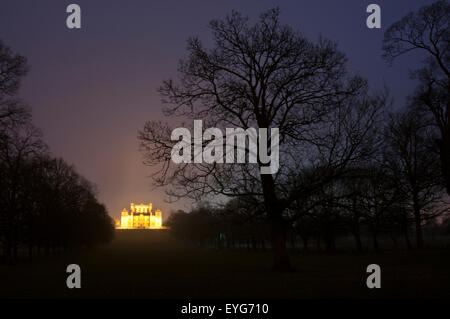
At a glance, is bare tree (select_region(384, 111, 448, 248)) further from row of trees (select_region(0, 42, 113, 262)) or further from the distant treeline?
row of trees (select_region(0, 42, 113, 262))

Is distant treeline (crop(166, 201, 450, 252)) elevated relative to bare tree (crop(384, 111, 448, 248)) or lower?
lower

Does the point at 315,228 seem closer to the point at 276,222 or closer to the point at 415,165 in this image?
the point at 415,165

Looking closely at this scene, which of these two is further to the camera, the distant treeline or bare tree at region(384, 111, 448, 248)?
bare tree at region(384, 111, 448, 248)

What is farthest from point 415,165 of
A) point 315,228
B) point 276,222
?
point 276,222

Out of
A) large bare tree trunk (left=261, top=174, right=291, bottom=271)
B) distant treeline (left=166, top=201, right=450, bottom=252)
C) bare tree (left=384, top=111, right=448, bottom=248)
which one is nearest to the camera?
large bare tree trunk (left=261, top=174, right=291, bottom=271)

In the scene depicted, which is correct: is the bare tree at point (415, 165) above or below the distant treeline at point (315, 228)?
above

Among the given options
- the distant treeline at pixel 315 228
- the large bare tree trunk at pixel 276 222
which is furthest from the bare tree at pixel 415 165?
the large bare tree trunk at pixel 276 222

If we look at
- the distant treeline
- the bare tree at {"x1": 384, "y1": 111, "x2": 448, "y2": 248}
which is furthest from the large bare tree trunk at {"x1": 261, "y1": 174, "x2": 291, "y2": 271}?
the bare tree at {"x1": 384, "y1": 111, "x2": 448, "y2": 248}

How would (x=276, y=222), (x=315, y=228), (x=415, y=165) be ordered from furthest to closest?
1. (x=315, y=228)
2. (x=415, y=165)
3. (x=276, y=222)

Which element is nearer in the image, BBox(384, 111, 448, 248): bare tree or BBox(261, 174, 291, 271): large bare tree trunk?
BBox(261, 174, 291, 271): large bare tree trunk

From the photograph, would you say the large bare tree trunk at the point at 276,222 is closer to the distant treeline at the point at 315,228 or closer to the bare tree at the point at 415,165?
the distant treeline at the point at 315,228

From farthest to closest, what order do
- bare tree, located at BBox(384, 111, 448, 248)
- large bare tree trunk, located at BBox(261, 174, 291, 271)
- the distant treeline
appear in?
bare tree, located at BBox(384, 111, 448, 248)
the distant treeline
large bare tree trunk, located at BBox(261, 174, 291, 271)
